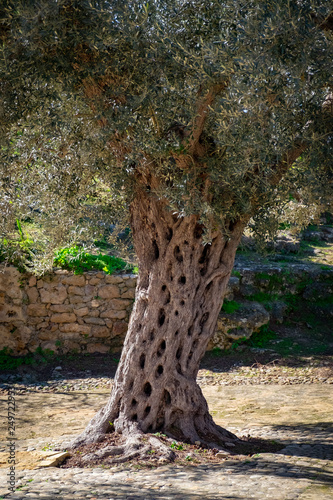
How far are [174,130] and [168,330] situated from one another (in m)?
2.63

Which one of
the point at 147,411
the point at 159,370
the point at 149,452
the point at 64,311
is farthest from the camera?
the point at 64,311

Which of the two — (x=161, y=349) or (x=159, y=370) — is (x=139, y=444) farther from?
(x=161, y=349)

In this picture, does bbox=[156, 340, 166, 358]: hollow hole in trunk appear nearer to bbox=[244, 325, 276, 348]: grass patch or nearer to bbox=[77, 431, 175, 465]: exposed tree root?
bbox=[77, 431, 175, 465]: exposed tree root

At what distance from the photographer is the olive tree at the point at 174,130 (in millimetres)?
4914

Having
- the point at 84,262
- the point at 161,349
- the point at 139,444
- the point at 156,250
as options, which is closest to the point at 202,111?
the point at 156,250

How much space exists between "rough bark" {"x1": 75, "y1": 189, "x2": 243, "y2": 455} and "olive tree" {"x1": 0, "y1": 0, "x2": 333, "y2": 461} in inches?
0.8

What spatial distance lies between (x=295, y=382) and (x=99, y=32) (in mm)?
7952

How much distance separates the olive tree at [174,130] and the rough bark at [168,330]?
0.02 m

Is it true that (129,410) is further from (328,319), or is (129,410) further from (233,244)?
(328,319)

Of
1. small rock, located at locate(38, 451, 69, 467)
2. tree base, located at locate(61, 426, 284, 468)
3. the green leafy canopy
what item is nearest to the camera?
the green leafy canopy

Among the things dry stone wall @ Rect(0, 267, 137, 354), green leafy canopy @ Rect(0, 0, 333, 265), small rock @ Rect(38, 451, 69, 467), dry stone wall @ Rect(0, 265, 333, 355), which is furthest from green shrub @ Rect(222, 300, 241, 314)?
small rock @ Rect(38, 451, 69, 467)

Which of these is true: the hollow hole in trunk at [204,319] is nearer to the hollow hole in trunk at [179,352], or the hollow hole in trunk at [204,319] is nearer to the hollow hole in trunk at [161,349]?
the hollow hole in trunk at [179,352]

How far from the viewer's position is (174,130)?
591 cm

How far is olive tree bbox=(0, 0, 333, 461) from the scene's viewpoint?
16.1ft
